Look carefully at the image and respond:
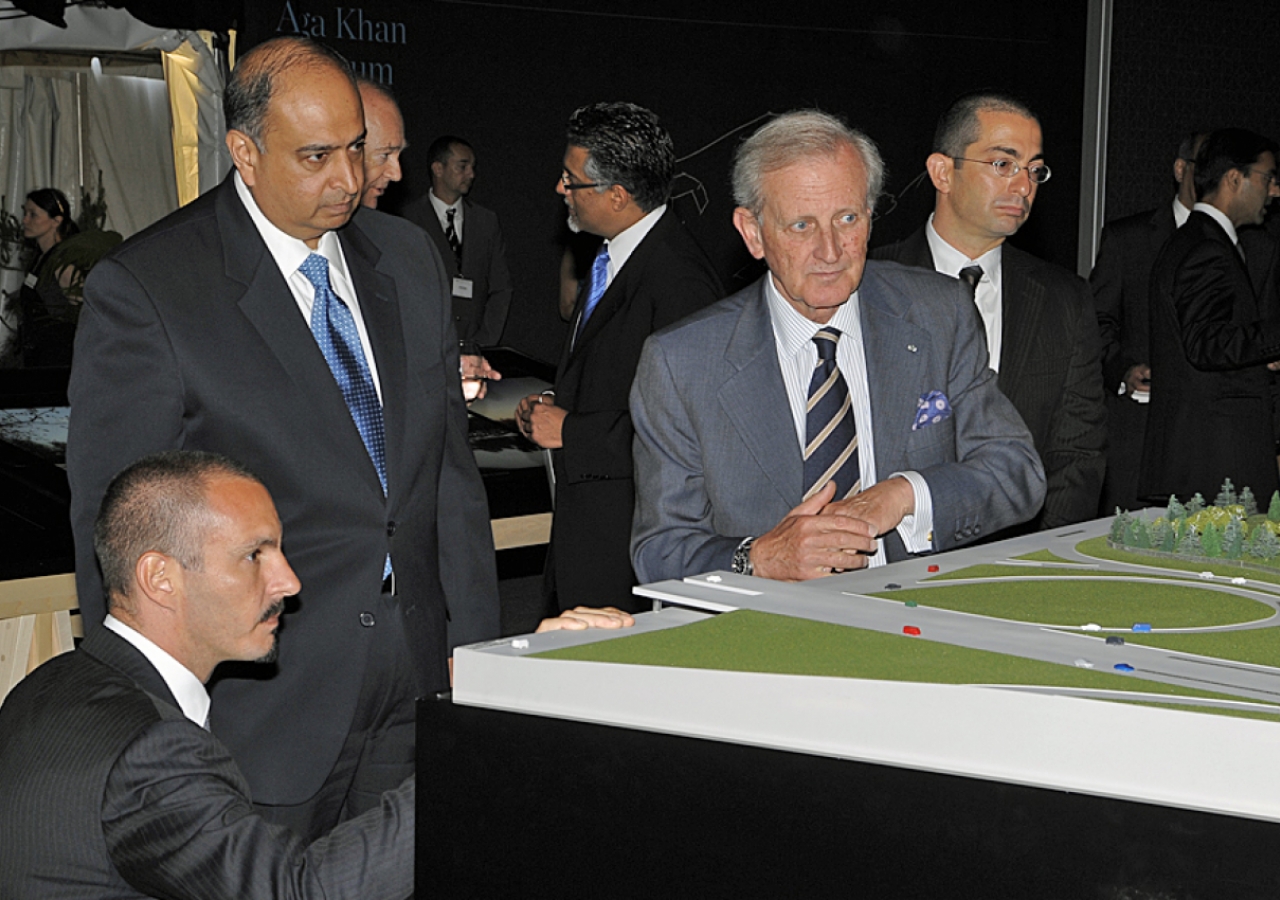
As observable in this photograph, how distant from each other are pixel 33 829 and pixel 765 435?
1283mm

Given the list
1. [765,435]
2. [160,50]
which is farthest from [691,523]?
[160,50]

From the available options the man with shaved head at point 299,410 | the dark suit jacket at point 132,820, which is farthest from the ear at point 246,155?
the dark suit jacket at point 132,820

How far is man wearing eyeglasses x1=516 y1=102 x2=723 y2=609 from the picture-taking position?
3.80 metres

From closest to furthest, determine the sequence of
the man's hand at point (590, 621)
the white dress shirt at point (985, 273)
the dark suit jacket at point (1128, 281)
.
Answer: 1. the man's hand at point (590, 621)
2. the white dress shirt at point (985, 273)
3. the dark suit jacket at point (1128, 281)

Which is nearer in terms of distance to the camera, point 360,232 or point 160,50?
point 360,232

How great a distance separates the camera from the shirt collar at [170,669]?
2.12 meters

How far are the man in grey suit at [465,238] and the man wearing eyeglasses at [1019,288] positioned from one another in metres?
3.99

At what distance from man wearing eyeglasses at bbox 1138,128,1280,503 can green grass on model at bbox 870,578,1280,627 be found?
128 inches

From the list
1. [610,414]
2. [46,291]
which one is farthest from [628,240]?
[46,291]

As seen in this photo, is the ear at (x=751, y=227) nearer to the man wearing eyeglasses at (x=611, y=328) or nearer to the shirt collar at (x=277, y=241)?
the shirt collar at (x=277, y=241)

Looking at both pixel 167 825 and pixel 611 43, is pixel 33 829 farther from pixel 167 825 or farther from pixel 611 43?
pixel 611 43

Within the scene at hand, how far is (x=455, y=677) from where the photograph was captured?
1.71 m

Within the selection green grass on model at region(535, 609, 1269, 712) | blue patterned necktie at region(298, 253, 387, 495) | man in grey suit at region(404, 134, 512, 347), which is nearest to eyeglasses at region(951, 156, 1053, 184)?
blue patterned necktie at region(298, 253, 387, 495)

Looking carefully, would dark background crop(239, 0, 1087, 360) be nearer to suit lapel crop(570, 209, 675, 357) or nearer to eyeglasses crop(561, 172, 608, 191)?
eyeglasses crop(561, 172, 608, 191)
